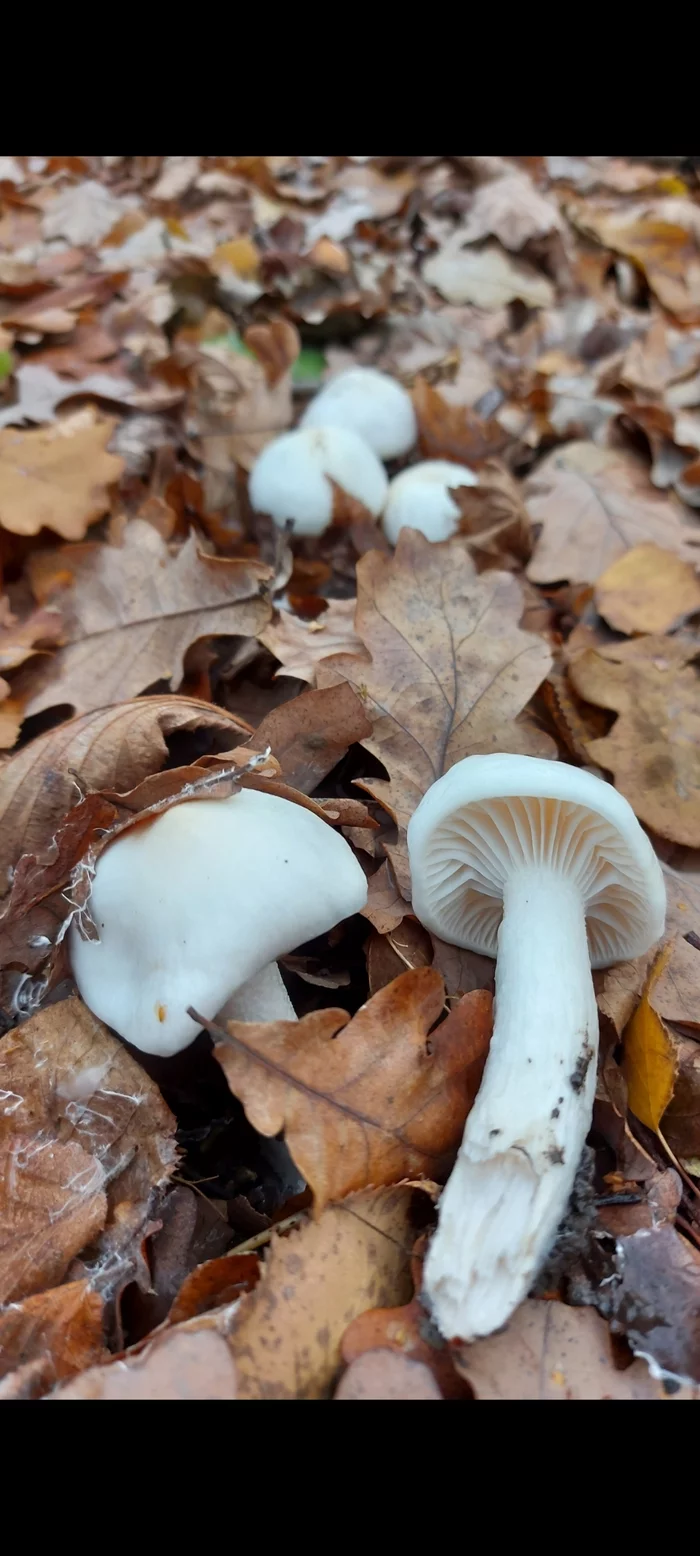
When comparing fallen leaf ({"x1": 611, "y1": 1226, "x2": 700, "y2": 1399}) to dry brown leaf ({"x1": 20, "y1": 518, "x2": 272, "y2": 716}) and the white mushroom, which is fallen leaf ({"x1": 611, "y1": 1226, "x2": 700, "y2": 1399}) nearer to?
the white mushroom

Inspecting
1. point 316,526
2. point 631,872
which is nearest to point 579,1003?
point 631,872

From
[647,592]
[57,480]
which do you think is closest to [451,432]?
[647,592]

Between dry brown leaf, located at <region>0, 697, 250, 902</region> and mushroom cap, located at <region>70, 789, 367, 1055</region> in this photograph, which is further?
dry brown leaf, located at <region>0, 697, 250, 902</region>

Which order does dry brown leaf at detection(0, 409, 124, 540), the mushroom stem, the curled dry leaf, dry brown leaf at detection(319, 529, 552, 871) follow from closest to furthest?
the curled dry leaf, the mushroom stem, dry brown leaf at detection(319, 529, 552, 871), dry brown leaf at detection(0, 409, 124, 540)

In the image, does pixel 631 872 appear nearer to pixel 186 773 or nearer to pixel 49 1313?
pixel 186 773

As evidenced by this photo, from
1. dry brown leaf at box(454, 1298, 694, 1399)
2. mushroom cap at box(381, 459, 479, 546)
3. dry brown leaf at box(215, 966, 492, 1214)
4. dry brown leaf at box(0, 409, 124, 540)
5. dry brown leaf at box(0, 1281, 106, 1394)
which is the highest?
dry brown leaf at box(0, 409, 124, 540)

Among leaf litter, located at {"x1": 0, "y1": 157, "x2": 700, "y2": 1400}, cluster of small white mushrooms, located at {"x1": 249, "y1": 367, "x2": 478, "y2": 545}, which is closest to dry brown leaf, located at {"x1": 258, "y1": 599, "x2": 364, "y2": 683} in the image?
leaf litter, located at {"x1": 0, "y1": 157, "x2": 700, "y2": 1400}

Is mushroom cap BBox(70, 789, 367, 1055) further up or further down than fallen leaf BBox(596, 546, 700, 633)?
further up
